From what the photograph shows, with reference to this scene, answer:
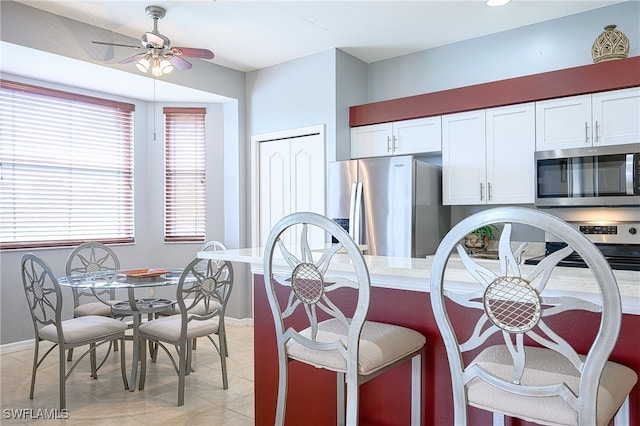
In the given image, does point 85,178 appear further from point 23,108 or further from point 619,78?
point 619,78

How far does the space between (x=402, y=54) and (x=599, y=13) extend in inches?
65.4

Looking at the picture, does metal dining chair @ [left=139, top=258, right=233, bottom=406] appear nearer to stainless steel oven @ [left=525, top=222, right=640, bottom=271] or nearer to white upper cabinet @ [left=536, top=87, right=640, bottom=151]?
stainless steel oven @ [left=525, top=222, right=640, bottom=271]

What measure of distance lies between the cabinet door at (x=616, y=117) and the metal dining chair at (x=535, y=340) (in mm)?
2229

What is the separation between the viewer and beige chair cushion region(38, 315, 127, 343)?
109 inches

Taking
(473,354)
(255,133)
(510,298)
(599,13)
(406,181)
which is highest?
(599,13)

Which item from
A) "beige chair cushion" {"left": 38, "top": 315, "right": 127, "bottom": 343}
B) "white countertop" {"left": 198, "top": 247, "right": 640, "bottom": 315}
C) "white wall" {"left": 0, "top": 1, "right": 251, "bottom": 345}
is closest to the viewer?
"white countertop" {"left": 198, "top": 247, "right": 640, "bottom": 315}

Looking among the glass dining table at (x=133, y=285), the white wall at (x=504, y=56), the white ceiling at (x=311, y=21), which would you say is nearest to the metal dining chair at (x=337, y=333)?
the glass dining table at (x=133, y=285)

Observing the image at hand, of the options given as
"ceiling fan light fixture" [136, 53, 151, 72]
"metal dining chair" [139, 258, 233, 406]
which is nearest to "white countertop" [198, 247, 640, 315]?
"metal dining chair" [139, 258, 233, 406]

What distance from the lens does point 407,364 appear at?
172 cm

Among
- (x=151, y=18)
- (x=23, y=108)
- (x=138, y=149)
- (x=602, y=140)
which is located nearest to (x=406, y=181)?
(x=602, y=140)

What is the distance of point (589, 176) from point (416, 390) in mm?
2230

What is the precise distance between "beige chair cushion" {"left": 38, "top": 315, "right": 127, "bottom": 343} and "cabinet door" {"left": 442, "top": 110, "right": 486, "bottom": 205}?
275 cm

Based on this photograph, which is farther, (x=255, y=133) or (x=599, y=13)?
(x=255, y=133)

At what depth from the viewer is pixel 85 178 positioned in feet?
14.8
